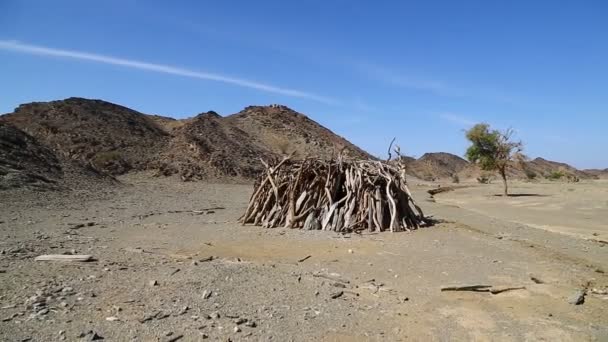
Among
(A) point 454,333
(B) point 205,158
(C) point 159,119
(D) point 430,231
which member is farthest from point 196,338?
(C) point 159,119

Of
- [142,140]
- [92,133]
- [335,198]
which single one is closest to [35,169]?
[335,198]

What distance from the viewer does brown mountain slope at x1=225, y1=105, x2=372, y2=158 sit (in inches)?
1854

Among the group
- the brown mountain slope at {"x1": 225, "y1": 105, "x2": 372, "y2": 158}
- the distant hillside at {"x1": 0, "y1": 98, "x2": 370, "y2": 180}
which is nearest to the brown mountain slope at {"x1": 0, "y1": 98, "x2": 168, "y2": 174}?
the distant hillside at {"x1": 0, "y1": 98, "x2": 370, "y2": 180}

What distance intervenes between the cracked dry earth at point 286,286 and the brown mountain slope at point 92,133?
21.3 meters

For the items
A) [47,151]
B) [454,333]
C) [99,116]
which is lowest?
[454,333]

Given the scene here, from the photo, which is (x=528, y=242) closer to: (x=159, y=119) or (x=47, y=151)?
(x=47, y=151)

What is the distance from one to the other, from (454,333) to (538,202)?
22161mm

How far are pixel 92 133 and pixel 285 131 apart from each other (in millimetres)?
20995

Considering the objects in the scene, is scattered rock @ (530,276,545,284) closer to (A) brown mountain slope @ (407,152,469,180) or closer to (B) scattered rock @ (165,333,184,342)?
(B) scattered rock @ (165,333,184,342)

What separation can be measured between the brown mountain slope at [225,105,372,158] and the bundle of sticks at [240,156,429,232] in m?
30.8

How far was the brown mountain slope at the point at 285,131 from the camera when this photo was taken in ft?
155

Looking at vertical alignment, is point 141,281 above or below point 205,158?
below

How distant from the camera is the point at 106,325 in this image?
452 cm

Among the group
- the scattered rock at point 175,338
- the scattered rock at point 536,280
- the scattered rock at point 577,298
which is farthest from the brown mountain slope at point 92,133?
the scattered rock at point 577,298
